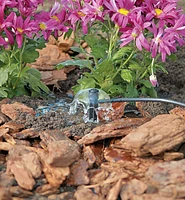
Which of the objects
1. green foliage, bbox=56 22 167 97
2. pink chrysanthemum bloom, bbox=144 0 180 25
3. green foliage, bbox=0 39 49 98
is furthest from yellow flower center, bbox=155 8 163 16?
green foliage, bbox=0 39 49 98

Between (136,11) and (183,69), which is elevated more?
(136,11)

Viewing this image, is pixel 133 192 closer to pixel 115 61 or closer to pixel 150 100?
pixel 150 100

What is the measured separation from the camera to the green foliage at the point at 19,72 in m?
2.77

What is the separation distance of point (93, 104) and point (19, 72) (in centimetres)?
49

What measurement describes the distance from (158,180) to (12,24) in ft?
3.51

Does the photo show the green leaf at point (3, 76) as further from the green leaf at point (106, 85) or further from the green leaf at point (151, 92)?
the green leaf at point (151, 92)

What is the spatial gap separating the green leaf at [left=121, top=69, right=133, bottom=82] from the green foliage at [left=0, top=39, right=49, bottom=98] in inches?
18.6

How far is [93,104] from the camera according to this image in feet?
8.41

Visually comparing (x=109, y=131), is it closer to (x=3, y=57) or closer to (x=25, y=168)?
(x=25, y=168)

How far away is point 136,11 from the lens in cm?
253

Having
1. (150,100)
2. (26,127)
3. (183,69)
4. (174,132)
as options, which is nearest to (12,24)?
(26,127)

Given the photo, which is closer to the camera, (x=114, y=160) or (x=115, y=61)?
(x=114, y=160)

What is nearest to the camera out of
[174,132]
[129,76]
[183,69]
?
[174,132]

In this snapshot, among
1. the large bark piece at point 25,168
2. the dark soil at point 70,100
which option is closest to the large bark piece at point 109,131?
the dark soil at point 70,100
